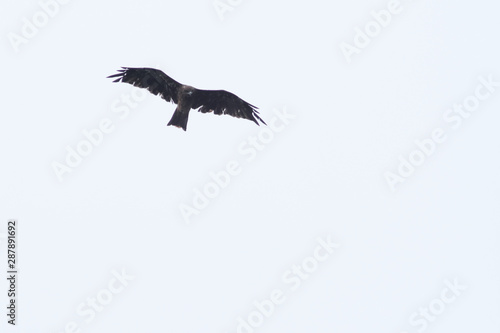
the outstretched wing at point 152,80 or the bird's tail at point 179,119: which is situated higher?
the outstretched wing at point 152,80

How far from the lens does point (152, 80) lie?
33.0 metres

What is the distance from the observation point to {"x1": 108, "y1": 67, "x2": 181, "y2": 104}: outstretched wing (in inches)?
1283

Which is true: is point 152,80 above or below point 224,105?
above

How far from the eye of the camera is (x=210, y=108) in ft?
111

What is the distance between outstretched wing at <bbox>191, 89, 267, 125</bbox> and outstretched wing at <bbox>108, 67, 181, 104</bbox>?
0.79m

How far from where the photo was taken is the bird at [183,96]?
107 ft

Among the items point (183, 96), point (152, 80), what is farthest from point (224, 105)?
point (152, 80)

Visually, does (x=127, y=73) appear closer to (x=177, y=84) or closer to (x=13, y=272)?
(x=177, y=84)

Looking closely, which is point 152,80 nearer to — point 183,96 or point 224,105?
point 183,96

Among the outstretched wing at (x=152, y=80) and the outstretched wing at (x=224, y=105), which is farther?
the outstretched wing at (x=224, y=105)

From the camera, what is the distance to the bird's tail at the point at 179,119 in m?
32.4

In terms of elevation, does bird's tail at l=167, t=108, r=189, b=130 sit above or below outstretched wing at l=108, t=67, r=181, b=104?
below

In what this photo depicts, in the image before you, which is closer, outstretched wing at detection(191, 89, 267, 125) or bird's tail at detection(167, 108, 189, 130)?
bird's tail at detection(167, 108, 189, 130)

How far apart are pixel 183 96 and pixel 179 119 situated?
0.89 metres
